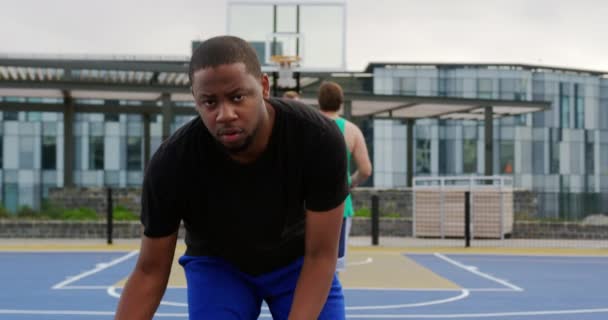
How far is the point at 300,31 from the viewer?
64.2 feet

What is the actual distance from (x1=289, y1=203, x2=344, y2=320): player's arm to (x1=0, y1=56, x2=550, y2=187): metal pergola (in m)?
20.7

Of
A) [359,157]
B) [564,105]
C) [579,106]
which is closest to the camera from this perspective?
[359,157]

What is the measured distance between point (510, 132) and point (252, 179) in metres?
57.4

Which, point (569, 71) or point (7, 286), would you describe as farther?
point (569, 71)

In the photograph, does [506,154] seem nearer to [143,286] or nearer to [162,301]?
[162,301]

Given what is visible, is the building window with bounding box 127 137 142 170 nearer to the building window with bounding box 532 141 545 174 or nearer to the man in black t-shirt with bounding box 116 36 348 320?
the building window with bounding box 532 141 545 174

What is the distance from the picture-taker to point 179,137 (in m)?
2.98

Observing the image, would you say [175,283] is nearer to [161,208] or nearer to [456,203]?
[161,208]

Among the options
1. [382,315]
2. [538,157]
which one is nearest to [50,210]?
[382,315]

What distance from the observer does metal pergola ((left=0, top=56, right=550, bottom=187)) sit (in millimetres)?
23719

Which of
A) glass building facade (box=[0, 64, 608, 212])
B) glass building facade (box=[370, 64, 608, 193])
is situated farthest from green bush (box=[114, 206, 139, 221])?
glass building facade (box=[370, 64, 608, 193])

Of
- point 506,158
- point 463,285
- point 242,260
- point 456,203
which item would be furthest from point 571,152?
point 242,260

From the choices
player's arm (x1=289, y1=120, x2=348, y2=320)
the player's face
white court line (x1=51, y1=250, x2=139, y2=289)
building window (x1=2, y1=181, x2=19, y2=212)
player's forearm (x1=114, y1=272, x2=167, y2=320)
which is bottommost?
white court line (x1=51, y1=250, x2=139, y2=289)

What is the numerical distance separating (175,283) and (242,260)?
7.69 meters
